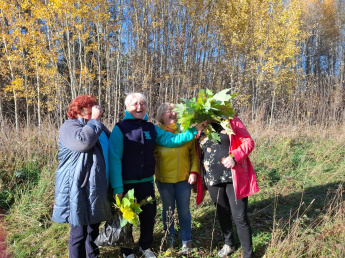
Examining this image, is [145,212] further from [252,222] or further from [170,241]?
[252,222]

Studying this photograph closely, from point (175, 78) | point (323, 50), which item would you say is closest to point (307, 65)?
point (323, 50)

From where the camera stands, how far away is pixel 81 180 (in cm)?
222

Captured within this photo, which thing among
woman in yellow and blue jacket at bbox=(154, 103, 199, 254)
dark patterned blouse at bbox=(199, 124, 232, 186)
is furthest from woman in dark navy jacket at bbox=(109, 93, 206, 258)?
dark patterned blouse at bbox=(199, 124, 232, 186)

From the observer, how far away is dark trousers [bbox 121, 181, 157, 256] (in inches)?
102

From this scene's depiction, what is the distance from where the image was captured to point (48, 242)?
3.31 m

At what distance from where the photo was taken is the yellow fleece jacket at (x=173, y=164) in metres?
2.72

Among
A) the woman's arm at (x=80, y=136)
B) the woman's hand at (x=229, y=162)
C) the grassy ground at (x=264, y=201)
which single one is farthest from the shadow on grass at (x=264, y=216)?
the woman's arm at (x=80, y=136)

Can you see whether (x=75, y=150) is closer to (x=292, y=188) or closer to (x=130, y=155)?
(x=130, y=155)

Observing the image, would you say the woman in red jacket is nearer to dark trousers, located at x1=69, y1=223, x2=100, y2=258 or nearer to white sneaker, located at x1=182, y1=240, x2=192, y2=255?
white sneaker, located at x1=182, y1=240, x2=192, y2=255

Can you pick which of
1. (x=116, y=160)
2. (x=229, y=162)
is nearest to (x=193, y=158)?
(x=229, y=162)

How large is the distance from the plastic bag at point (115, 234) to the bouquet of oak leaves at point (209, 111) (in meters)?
1.12

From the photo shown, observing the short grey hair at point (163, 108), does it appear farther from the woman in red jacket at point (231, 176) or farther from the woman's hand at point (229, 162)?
the woman's hand at point (229, 162)

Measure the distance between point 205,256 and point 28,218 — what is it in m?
2.88

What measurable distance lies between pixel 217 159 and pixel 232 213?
0.57m
